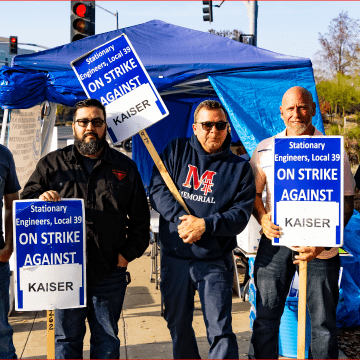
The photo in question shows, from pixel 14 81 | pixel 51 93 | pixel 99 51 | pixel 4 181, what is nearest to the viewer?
pixel 4 181

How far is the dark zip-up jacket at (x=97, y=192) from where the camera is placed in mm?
2777

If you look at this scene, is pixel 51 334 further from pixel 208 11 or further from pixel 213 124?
pixel 208 11

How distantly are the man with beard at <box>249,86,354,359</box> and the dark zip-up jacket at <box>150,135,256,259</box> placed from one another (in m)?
0.22

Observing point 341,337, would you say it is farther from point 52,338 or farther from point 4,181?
point 4,181

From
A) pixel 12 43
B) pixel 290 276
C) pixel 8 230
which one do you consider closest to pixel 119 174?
pixel 8 230

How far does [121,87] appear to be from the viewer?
315cm

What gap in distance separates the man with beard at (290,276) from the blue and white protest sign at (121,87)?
857mm

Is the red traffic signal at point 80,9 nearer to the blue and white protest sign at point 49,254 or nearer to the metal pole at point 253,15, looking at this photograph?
the blue and white protest sign at point 49,254

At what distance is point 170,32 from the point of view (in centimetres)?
607

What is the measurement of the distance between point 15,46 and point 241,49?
1595 centimetres

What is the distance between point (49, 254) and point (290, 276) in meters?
1.57

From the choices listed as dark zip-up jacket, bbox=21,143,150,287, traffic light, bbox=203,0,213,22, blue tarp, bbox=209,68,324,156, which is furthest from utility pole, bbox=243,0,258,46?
dark zip-up jacket, bbox=21,143,150,287

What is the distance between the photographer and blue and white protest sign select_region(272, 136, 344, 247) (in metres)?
2.74

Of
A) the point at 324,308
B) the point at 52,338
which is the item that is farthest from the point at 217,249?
the point at 52,338
